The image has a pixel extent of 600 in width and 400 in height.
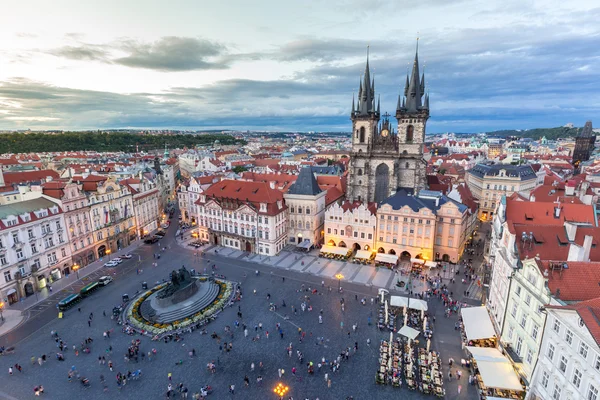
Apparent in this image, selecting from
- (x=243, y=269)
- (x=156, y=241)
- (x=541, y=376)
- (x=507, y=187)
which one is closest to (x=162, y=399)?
(x=243, y=269)

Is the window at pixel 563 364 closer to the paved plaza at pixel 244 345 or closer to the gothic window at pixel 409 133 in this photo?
the paved plaza at pixel 244 345

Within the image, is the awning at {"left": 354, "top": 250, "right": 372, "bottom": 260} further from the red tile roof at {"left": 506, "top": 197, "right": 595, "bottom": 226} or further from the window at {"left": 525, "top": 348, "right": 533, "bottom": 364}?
the window at {"left": 525, "top": 348, "right": 533, "bottom": 364}

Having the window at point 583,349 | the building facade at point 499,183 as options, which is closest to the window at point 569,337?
the window at point 583,349

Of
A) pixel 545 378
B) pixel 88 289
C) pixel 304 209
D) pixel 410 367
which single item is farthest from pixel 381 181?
pixel 88 289

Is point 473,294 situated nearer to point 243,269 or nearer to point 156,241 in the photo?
point 243,269

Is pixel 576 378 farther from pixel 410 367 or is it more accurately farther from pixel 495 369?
pixel 410 367
